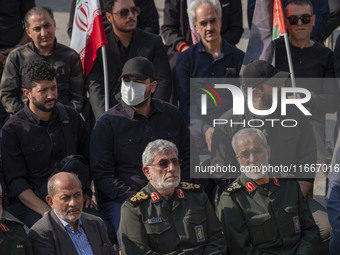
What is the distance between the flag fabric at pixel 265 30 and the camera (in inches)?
345

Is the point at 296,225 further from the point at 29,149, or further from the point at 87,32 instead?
the point at 87,32

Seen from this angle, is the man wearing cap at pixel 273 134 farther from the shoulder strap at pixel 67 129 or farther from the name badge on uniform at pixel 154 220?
the shoulder strap at pixel 67 129

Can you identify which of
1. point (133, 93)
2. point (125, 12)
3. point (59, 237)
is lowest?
point (59, 237)

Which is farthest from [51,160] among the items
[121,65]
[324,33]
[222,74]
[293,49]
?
[324,33]

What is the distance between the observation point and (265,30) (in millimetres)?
9125

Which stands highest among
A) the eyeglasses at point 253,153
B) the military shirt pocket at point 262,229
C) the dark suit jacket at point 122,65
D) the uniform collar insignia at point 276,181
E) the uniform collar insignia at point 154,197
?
the dark suit jacket at point 122,65

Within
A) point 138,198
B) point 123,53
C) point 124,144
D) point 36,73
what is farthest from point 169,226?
point 123,53

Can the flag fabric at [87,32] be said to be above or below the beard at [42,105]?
above

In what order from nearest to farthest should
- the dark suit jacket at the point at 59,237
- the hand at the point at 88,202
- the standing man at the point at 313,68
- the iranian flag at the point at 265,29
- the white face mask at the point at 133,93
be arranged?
1. the dark suit jacket at the point at 59,237
2. the hand at the point at 88,202
3. the white face mask at the point at 133,93
4. the standing man at the point at 313,68
5. the iranian flag at the point at 265,29

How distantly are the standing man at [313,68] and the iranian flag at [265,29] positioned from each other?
138mm

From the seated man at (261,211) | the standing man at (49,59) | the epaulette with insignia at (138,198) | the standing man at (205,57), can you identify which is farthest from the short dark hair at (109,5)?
the epaulette with insignia at (138,198)

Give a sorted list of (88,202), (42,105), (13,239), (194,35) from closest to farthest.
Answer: (13,239) < (42,105) < (88,202) < (194,35)

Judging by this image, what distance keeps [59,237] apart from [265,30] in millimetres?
3760

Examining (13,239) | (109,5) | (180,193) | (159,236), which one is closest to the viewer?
(13,239)
